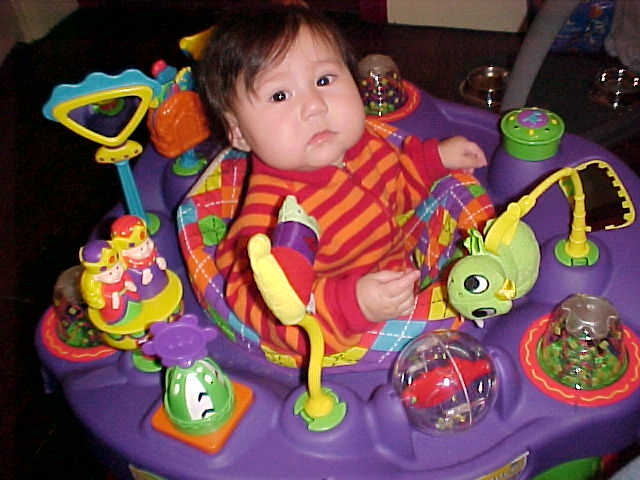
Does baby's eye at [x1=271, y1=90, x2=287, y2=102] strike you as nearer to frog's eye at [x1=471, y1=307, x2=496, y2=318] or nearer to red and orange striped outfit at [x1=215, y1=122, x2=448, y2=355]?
red and orange striped outfit at [x1=215, y1=122, x2=448, y2=355]

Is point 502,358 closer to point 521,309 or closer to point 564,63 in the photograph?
point 521,309

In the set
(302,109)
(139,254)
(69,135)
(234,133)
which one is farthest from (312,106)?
(69,135)

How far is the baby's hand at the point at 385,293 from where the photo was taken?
2.76ft

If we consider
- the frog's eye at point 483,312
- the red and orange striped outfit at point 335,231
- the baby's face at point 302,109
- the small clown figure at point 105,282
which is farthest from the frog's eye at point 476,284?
the small clown figure at point 105,282

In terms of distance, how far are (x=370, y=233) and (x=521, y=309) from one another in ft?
0.68

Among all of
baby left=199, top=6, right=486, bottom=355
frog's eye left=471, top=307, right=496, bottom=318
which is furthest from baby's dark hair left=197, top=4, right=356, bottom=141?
frog's eye left=471, top=307, right=496, bottom=318

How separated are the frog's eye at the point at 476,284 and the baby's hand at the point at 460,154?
373 millimetres

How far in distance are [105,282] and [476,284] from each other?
38 centimetres

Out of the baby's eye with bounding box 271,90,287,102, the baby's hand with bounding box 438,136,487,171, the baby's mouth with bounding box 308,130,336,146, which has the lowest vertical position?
the baby's hand with bounding box 438,136,487,171

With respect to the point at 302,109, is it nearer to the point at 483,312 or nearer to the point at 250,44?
the point at 250,44

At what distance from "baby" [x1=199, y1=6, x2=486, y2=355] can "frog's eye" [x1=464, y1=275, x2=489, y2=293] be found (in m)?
0.09

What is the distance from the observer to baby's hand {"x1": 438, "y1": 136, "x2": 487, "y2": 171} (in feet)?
3.64

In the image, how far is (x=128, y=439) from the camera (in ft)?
2.94

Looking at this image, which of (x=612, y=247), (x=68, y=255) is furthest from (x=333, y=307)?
(x=68, y=255)
